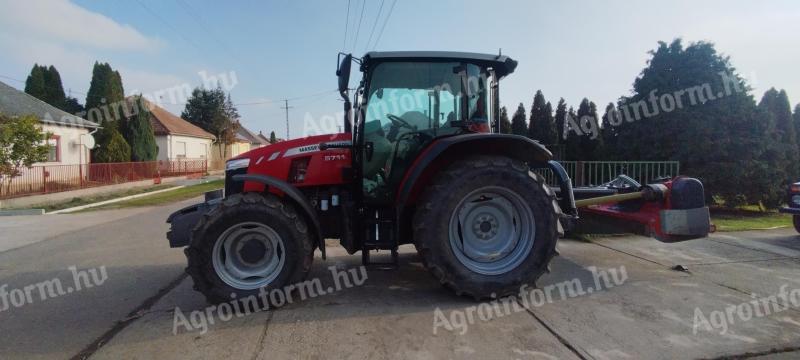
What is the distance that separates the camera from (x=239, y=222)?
3.90m

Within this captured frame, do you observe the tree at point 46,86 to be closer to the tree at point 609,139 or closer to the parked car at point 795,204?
the tree at point 609,139

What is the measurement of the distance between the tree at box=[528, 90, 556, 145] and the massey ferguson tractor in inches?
427

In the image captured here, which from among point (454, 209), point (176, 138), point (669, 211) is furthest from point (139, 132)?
point (669, 211)

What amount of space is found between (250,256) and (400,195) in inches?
55.2

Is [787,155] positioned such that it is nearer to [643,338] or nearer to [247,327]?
[643,338]

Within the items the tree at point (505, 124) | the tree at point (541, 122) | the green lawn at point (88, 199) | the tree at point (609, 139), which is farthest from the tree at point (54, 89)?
the tree at point (609, 139)

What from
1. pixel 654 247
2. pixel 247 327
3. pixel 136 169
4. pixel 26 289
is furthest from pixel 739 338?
pixel 136 169

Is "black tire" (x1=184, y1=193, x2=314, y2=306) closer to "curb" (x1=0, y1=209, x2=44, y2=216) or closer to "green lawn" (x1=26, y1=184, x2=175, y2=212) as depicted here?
"curb" (x1=0, y1=209, x2=44, y2=216)

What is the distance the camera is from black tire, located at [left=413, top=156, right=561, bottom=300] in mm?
3912

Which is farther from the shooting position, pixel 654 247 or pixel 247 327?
pixel 654 247

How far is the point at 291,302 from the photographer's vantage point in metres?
4.13

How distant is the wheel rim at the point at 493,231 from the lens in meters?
4.12

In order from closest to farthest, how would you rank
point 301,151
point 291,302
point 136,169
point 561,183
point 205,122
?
point 291,302 → point 301,151 → point 561,183 → point 136,169 → point 205,122

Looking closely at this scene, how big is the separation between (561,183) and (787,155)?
30.3 feet
